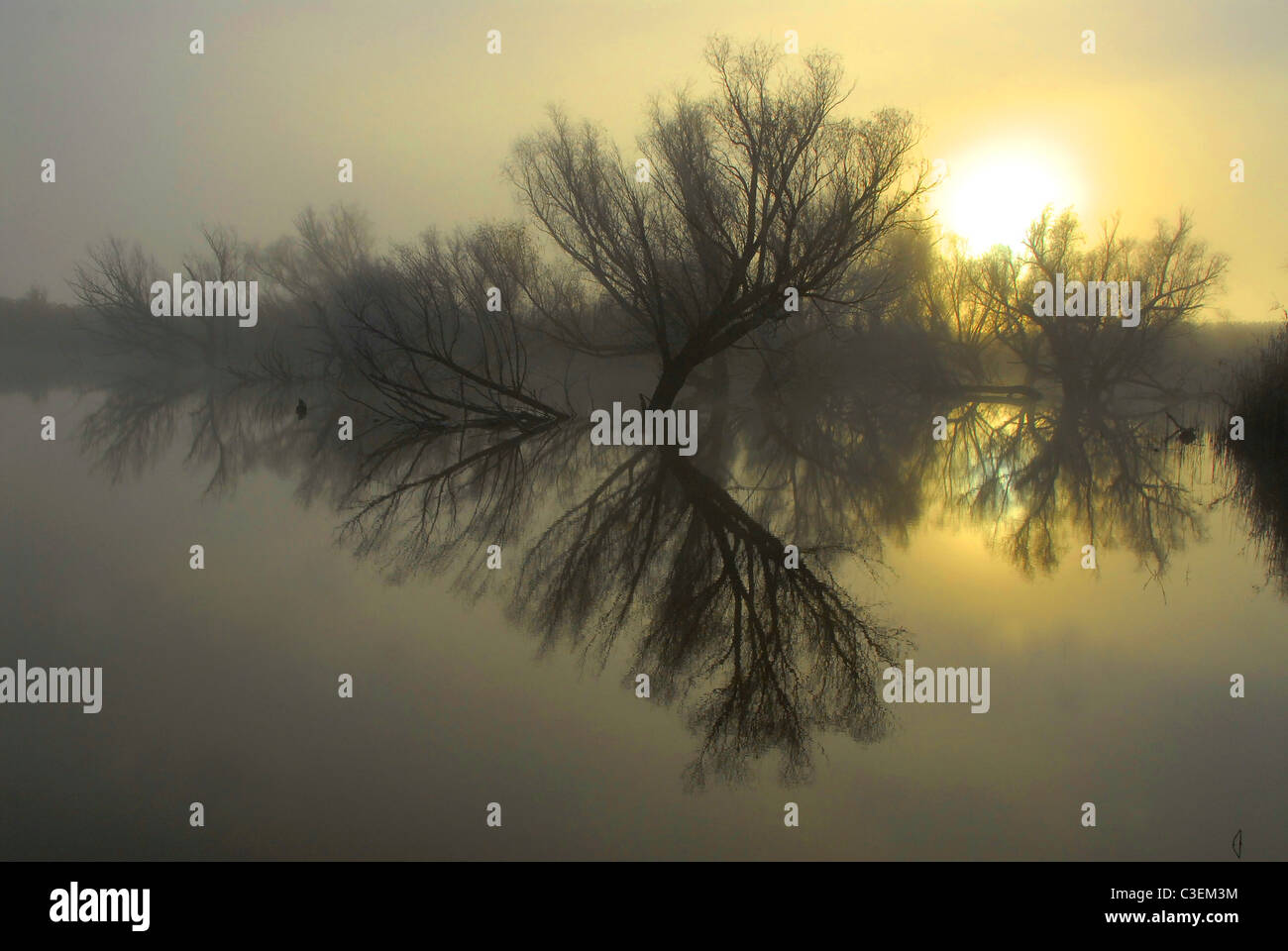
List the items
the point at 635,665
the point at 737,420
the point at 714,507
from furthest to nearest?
→ the point at 737,420 < the point at 714,507 < the point at 635,665

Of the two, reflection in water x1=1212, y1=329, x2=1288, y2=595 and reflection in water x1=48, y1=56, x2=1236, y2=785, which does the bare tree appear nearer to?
reflection in water x1=48, y1=56, x2=1236, y2=785

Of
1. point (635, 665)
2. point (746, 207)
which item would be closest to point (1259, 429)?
point (746, 207)

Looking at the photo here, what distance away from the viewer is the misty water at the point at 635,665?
3561 mm

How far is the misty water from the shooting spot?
11.7 ft

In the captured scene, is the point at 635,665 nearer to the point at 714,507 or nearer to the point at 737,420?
the point at 714,507

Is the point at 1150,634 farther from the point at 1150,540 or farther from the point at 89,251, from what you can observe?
the point at 89,251

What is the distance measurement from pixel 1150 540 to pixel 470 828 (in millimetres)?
7277

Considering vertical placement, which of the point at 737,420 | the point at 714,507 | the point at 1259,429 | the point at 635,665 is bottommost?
the point at 635,665

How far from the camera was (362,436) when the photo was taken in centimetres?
1900

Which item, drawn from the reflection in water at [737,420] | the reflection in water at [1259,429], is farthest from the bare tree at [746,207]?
the reflection in water at [1259,429]

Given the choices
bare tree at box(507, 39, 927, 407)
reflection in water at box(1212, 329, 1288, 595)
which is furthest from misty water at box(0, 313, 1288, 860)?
bare tree at box(507, 39, 927, 407)

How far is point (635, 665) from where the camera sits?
520 centimetres

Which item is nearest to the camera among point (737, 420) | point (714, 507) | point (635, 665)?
point (635, 665)
